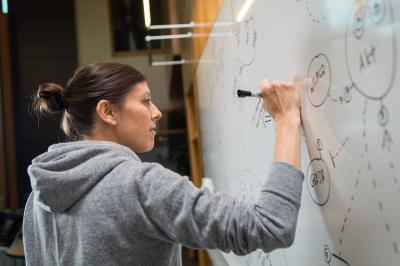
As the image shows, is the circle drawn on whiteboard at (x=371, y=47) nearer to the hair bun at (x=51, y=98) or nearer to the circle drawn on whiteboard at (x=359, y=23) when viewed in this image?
the circle drawn on whiteboard at (x=359, y=23)

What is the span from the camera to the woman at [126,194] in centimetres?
70

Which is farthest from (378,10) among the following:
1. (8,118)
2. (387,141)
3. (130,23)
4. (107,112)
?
(130,23)

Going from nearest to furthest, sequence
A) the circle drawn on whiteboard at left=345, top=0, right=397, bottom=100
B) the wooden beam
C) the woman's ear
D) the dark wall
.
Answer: the circle drawn on whiteboard at left=345, top=0, right=397, bottom=100
the woman's ear
the wooden beam
the dark wall

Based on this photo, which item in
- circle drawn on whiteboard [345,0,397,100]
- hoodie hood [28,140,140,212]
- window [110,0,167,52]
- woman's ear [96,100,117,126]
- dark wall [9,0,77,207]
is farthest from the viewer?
window [110,0,167,52]

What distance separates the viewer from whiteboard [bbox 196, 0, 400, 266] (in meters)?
0.60

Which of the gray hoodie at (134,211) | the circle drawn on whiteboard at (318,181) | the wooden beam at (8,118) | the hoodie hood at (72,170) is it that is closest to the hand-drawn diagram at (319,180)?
the circle drawn on whiteboard at (318,181)

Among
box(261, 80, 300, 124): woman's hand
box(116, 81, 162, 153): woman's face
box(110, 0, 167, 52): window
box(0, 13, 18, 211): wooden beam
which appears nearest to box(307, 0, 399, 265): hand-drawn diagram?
box(261, 80, 300, 124): woman's hand

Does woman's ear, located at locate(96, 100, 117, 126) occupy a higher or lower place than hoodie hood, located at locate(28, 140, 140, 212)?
higher

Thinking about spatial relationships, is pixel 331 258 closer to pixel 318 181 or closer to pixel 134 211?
pixel 318 181

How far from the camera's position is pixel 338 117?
75 centimetres

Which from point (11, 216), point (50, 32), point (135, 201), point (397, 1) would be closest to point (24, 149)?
point (50, 32)

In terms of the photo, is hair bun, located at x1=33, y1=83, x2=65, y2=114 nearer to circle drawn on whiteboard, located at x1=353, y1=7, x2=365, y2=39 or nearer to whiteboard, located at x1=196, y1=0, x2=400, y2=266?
whiteboard, located at x1=196, y1=0, x2=400, y2=266

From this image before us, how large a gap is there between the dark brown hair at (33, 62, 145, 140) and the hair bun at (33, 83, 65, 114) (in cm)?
1

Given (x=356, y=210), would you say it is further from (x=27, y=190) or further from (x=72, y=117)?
(x=27, y=190)
